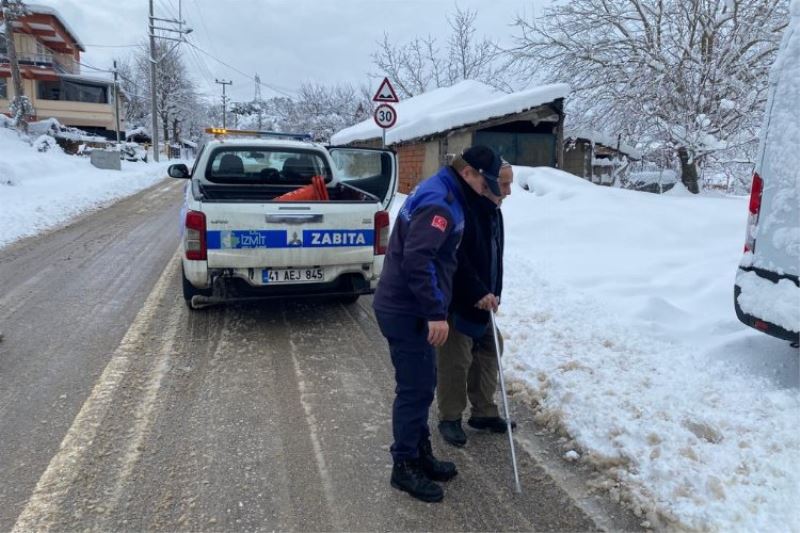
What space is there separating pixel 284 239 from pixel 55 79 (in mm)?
58895

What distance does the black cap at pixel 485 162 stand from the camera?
2.89m

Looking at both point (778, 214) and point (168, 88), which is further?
point (168, 88)

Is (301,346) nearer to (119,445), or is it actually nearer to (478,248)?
(119,445)

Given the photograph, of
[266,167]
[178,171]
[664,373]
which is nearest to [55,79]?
[266,167]

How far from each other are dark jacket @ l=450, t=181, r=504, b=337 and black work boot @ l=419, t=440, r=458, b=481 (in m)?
0.71

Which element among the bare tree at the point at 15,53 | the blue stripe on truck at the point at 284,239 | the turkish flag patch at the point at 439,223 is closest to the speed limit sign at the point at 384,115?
the blue stripe on truck at the point at 284,239

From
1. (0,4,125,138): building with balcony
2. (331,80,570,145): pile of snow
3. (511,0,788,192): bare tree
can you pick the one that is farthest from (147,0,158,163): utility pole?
(511,0,788,192): bare tree

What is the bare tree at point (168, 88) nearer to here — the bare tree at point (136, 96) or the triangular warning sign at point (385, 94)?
the bare tree at point (136, 96)

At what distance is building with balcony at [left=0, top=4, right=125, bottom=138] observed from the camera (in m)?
50.1

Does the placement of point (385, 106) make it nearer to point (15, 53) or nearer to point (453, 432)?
point (453, 432)

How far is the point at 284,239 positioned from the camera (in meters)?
5.09

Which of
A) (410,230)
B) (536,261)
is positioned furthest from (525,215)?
(410,230)

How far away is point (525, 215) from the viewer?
1041 cm

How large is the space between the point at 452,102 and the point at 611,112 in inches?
270
